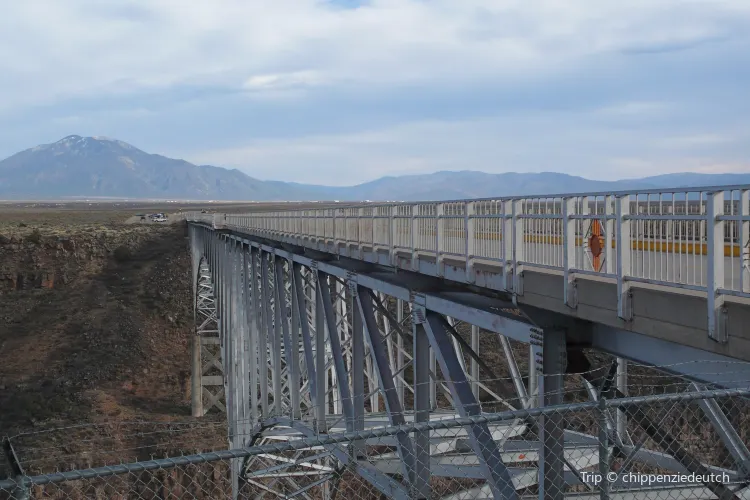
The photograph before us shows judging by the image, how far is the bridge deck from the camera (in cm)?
568

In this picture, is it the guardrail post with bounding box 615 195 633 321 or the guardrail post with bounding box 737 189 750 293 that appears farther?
the guardrail post with bounding box 615 195 633 321

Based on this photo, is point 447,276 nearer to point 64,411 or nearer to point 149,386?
point 64,411

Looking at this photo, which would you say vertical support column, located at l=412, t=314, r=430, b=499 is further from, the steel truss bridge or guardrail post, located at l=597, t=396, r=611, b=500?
guardrail post, located at l=597, t=396, r=611, b=500

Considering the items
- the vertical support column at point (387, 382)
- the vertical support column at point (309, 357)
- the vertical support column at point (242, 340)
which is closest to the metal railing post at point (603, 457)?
the vertical support column at point (387, 382)

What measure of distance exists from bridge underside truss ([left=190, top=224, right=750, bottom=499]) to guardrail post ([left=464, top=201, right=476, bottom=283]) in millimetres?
360

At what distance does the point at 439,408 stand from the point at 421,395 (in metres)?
6.89

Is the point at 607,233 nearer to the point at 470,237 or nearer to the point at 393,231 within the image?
the point at 470,237

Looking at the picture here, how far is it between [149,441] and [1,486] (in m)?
35.6

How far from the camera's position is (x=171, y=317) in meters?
55.0

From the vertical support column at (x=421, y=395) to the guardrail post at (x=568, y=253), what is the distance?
10.8 feet

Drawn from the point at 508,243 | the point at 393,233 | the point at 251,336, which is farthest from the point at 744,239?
the point at 251,336

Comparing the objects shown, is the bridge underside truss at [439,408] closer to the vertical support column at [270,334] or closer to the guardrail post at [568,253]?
the vertical support column at [270,334]

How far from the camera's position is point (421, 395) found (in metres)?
10.4

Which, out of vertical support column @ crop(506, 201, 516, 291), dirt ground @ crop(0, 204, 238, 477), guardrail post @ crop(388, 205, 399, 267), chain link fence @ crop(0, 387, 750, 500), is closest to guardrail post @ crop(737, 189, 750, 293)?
chain link fence @ crop(0, 387, 750, 500)
